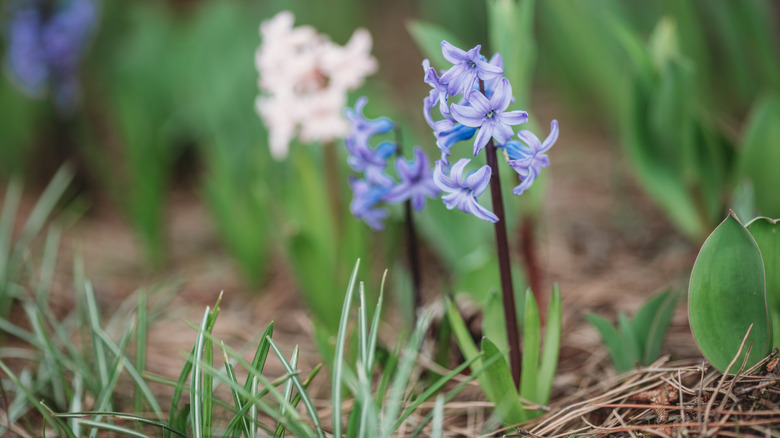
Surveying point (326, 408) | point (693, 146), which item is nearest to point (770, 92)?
point (693, 146)

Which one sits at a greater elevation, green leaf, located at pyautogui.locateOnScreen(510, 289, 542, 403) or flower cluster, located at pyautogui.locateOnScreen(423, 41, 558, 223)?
flower cluster, located at pyautogui.locateOnScreen(423, 41, 558, 223)

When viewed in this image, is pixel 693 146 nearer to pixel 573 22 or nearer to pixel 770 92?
pixel 770 92

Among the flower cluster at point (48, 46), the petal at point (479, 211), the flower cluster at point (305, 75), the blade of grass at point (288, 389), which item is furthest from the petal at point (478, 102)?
the flower cluster at point (48, 46)

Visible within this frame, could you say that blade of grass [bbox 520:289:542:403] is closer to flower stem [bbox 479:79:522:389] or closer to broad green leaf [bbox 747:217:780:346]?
flower stem [bbox 479:79:522:389]

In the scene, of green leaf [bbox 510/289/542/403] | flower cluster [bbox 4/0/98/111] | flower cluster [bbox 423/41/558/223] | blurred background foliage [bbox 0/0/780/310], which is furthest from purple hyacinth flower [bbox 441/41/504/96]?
flower cluster [bbox 4/0/98/111]

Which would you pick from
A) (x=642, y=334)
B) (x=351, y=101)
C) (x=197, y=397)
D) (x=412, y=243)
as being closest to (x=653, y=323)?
(x=642, y=334)

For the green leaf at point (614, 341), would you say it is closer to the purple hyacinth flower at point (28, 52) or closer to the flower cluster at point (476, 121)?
the flower cluster at point (476, 121)
